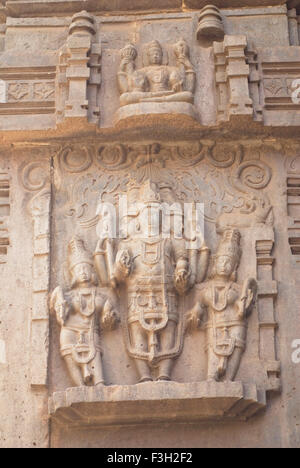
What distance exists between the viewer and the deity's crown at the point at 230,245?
27.3 ft

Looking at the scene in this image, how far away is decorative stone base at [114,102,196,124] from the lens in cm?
854

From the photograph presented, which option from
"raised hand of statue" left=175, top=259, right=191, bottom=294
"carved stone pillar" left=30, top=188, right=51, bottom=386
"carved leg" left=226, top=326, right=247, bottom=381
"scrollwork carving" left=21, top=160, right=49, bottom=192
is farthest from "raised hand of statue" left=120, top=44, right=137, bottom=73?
"carved leg" left=226, top=326, right=247, bottom=381

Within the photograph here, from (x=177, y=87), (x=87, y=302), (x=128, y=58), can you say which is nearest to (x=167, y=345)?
(x=87, y=302)

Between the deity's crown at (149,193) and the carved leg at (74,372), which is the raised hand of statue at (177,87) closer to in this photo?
the deity's crown at (149,193)

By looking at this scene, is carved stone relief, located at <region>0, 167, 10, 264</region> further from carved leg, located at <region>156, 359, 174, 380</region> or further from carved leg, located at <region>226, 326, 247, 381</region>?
carved leg, located at <region>226, 326, 247, 381</region>

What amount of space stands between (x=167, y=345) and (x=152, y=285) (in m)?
0.47

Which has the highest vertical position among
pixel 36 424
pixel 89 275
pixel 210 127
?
pixel 210 127

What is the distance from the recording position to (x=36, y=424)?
785cm

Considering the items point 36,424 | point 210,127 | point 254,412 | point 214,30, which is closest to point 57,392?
point 36,424

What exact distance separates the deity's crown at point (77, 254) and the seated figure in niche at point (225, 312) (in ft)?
3.02

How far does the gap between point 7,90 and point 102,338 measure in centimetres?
228

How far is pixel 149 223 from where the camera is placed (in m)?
8.38

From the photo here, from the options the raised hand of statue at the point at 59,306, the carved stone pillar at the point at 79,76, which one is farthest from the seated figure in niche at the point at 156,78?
the raised hand of statue at the point at 59,306

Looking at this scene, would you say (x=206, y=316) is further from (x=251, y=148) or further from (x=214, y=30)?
(x=214, y=30)
